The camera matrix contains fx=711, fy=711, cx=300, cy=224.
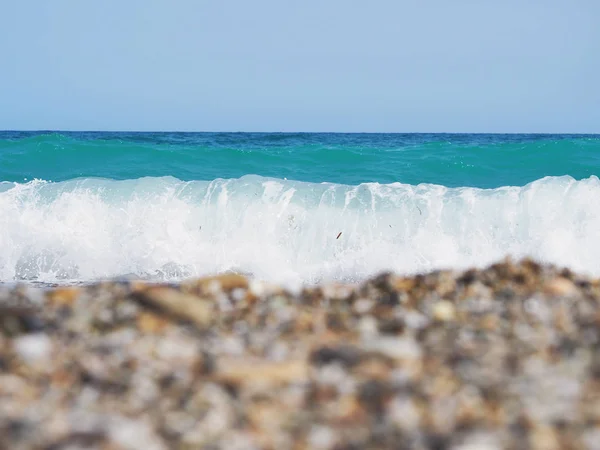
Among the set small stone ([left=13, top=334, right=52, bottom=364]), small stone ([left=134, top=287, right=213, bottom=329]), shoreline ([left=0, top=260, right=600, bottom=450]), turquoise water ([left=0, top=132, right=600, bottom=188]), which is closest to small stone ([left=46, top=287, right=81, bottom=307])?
shoreline ([left=0, top=260, right=600, bottom=450])

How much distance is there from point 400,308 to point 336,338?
57 cm

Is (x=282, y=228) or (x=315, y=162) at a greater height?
(x=315, y=162)

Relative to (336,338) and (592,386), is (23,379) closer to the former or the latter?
(336,338)

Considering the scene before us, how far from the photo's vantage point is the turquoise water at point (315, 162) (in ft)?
50.2

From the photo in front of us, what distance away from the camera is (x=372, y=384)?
2430 mm

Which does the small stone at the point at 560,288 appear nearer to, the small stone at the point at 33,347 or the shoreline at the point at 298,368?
the shoreline at the point at 298,368

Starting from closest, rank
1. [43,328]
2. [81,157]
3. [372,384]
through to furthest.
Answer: [372,384], [43,328], [81,157]

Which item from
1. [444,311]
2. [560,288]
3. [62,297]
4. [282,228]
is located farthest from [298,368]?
[282,228]

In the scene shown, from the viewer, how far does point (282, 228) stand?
30.8 feet

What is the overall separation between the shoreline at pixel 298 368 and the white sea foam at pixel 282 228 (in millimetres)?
4779

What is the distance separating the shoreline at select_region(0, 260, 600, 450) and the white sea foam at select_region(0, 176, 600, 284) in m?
4.78

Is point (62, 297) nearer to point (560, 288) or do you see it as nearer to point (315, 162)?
point (560, 288)

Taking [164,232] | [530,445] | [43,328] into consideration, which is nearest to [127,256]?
[164,232]

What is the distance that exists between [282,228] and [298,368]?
6879mm
